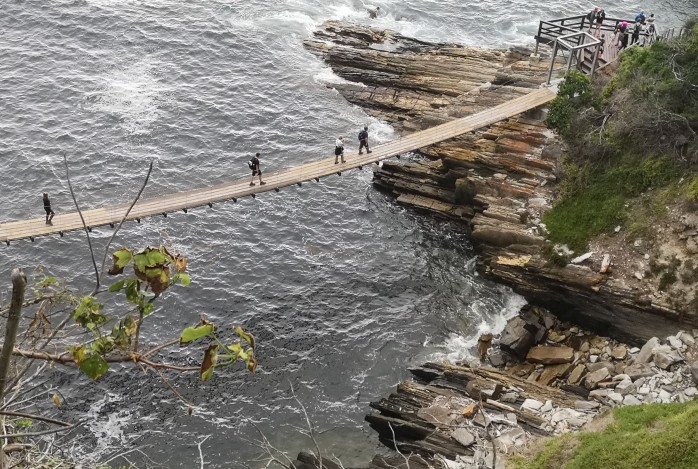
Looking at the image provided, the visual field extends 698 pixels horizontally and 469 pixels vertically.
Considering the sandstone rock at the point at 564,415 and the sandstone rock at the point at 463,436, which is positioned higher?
the sandstone rock at the point at 564,415

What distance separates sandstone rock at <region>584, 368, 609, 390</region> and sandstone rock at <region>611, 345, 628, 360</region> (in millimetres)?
1590

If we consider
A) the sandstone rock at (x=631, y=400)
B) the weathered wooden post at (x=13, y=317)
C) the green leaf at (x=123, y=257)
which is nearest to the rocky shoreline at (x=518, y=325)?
the sandstone rock at (x=631, y=400)

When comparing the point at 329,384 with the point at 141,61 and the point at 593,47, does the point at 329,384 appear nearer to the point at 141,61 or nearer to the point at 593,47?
the point at 593,47

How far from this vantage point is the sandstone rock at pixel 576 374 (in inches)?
960

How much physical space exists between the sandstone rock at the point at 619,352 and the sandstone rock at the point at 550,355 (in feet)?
4.82

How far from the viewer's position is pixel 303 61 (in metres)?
48.1

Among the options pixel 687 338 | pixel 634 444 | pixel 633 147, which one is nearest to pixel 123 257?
pixel 634 444

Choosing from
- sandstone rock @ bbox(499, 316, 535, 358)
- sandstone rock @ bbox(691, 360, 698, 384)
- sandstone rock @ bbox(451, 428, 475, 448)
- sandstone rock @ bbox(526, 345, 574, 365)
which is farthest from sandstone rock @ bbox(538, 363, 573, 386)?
sandstone rock @ bbox(451, 428, 475, 448)

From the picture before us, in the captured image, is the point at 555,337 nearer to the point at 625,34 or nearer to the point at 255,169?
the point at 255,169

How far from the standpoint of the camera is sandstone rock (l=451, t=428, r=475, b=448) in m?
Answer: 21.1

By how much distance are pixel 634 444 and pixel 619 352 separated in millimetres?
9397

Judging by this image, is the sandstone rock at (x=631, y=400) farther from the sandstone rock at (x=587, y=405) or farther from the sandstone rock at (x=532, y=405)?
the sandstone rock at (x=532, y=405)

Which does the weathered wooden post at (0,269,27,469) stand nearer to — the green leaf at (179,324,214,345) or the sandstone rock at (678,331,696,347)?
the green leaf at (179,324,214,345)

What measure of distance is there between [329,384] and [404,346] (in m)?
3.58
